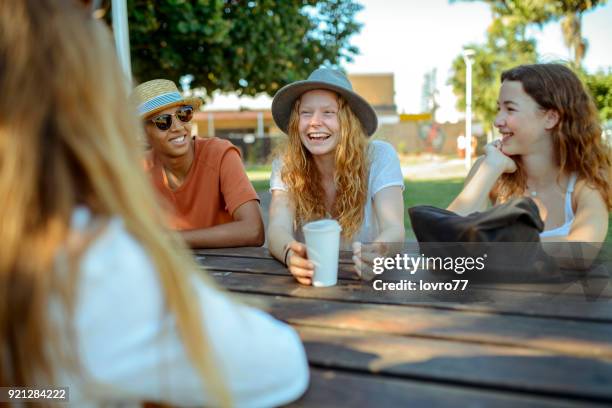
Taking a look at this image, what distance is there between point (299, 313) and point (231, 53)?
6.97 m

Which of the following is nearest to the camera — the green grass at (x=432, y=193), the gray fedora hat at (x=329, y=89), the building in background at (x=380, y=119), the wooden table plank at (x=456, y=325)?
the wooden table plank at (x=456, y=325)

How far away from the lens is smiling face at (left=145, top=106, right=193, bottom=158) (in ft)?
8.86

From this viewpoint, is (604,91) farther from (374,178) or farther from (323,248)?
(323,248)

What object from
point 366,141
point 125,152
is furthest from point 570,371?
point 366,141

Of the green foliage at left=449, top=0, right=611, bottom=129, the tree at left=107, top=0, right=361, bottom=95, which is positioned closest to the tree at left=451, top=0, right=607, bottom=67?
the green foliage at left=449, top=0, right=611, bottom=129

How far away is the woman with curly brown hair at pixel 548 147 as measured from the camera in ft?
6.72

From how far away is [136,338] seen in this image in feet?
2.31

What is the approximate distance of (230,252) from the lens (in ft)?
7.50

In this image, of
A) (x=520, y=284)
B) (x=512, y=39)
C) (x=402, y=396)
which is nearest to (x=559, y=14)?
(x=512, y=39)

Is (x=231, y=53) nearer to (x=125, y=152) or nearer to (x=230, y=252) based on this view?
(x=230, y=252)

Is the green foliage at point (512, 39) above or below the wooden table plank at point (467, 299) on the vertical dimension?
above

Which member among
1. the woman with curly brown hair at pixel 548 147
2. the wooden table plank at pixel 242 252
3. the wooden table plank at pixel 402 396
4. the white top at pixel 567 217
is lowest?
the wooden table plank at pixel 402 396

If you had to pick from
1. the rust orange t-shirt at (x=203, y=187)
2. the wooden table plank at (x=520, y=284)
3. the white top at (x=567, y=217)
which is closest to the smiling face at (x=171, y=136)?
the rust orange t-shirt at (x=203, y=187)

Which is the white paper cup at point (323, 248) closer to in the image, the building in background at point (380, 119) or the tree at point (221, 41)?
the tree at point (221, 41)
